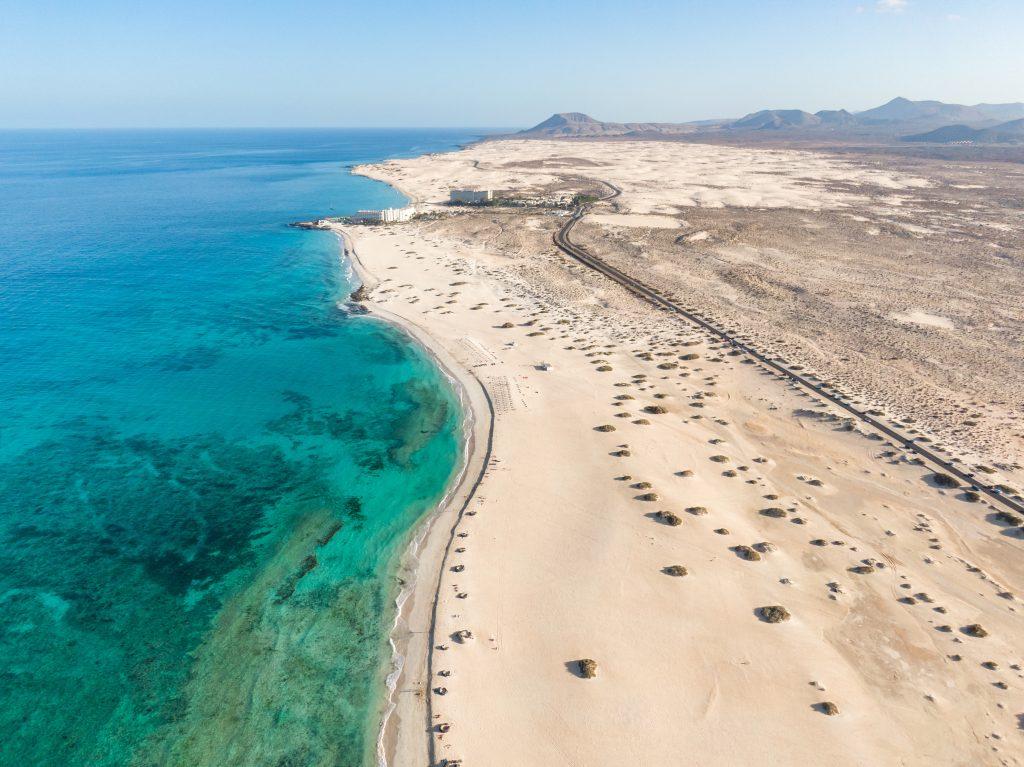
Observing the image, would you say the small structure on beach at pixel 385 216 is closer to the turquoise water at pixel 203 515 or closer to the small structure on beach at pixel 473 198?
the small structure on beach at pixel 473 198

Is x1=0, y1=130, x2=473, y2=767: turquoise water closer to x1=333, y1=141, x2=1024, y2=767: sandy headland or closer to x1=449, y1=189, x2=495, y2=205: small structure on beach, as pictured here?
x1=333, y1=141, x2=1024, y2=767: sandy headland

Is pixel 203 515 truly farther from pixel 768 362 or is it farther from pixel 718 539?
pixel 768 362

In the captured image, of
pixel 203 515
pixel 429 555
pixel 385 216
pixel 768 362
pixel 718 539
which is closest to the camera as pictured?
pixel 429 555

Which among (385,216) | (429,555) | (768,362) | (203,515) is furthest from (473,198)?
(429,555)

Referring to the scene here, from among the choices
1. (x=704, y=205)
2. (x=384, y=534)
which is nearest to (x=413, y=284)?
(x=384, y=534)

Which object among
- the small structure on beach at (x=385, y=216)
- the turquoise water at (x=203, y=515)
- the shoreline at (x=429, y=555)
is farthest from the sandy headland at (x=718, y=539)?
the small structure on beach at (x=385, y=216)

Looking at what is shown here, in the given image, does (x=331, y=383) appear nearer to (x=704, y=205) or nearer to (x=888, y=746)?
(x=888, y=746)

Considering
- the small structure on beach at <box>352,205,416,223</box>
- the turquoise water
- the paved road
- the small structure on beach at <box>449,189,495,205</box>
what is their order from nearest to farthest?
the turquoise water < the paved road < the small structure on beach at <box>352,205,416,223</box> < the small structure on beach at <box>449,189,495,205</box>

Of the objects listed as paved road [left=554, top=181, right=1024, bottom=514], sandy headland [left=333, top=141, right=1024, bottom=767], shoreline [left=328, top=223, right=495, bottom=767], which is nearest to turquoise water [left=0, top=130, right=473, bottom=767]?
shoreline [left=328, top=223, right=495, bottom=767]
